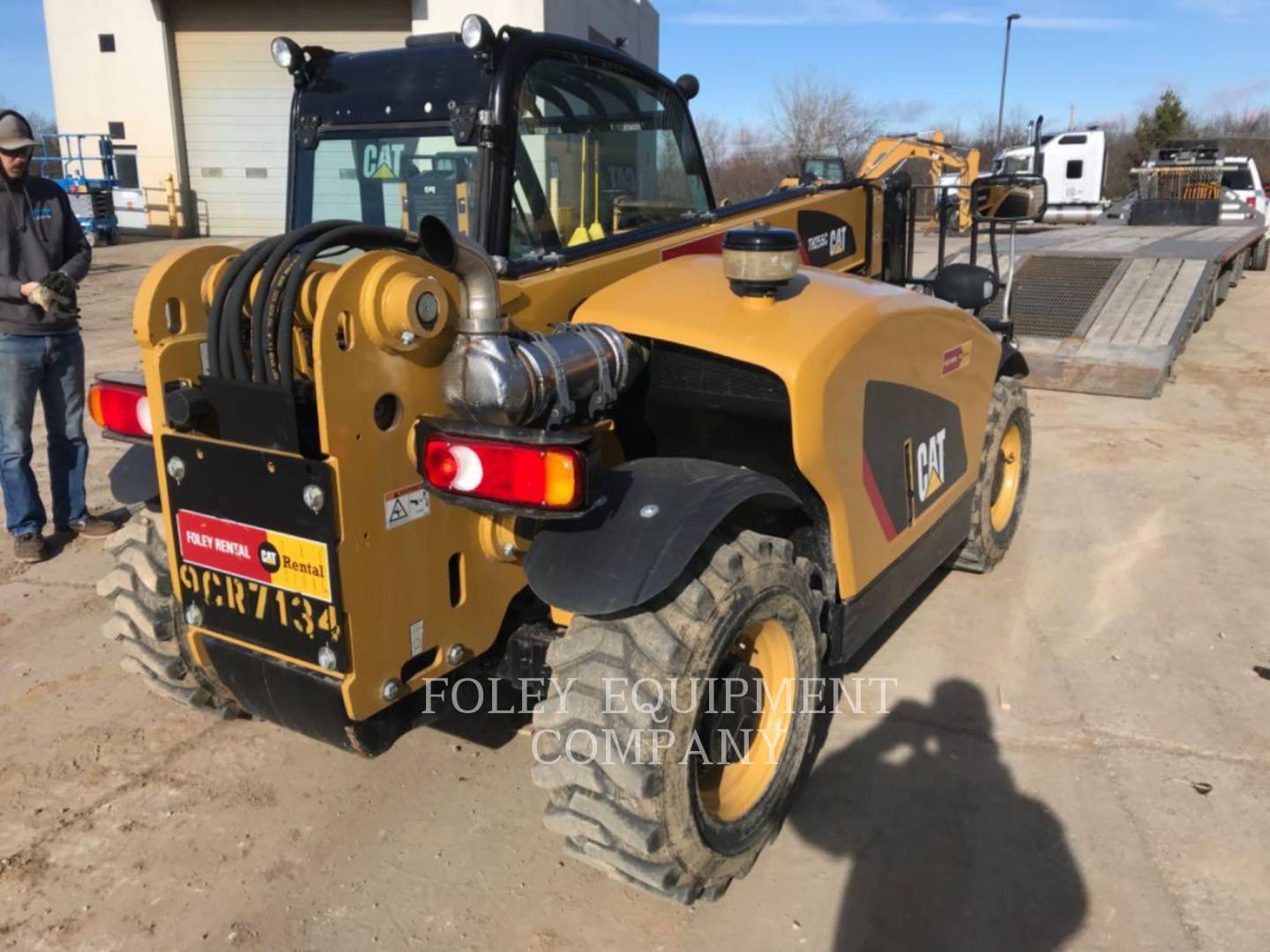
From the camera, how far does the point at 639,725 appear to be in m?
2.48

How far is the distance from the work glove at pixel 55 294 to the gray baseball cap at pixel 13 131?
2.15 feet

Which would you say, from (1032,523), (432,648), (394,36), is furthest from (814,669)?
(394,36)

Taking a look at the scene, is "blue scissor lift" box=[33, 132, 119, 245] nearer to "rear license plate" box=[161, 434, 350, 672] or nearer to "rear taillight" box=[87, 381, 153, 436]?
"rear taillight" box=[87, 381, 153, 436]

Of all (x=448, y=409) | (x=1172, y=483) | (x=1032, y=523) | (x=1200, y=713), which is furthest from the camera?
(x=1172, y=483)

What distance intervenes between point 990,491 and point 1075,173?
95.9 feet

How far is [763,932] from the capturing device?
2.76m

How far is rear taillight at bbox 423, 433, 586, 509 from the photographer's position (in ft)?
7.59

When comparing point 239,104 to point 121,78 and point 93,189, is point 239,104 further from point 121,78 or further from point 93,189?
point 93,189

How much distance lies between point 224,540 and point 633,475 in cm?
107

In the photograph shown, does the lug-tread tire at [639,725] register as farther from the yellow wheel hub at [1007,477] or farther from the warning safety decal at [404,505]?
the yellow wheel hub at [1007,477]

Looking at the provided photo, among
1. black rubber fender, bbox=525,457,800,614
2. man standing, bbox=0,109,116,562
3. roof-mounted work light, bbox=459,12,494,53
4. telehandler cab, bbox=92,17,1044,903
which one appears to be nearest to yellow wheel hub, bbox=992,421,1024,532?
Result: telehandler cab, bbox=92,17,1044,903

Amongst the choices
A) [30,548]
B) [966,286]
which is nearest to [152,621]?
[30,548]

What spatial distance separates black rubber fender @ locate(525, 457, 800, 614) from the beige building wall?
26.5 m

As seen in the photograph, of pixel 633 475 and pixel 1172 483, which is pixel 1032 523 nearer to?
pixel 1172 483
